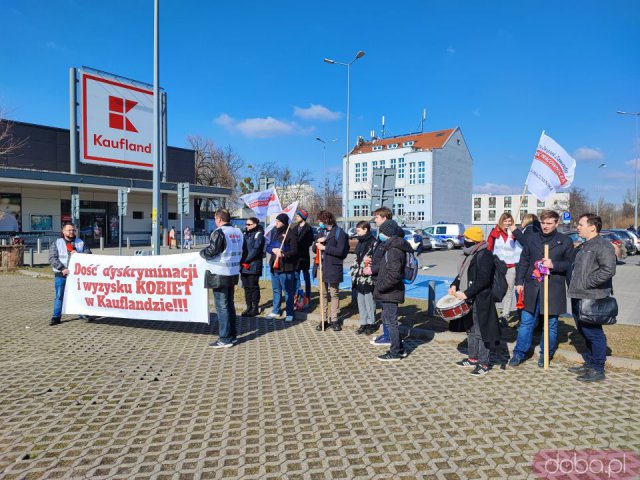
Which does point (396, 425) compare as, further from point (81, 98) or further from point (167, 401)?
point (81, 98)

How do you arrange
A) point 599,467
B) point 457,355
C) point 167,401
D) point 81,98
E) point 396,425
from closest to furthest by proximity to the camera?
point 599,467, point 396,425, point 167,401, point 457,355, point 81,98

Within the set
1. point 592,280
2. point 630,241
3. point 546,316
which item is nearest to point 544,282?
point 546,316

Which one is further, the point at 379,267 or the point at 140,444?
the point at 379,267

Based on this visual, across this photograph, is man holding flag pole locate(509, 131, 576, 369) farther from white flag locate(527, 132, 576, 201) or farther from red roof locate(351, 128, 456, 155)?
red roof locate(351, 128, 456, 155)

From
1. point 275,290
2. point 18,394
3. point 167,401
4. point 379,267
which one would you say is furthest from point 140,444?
point 275,290

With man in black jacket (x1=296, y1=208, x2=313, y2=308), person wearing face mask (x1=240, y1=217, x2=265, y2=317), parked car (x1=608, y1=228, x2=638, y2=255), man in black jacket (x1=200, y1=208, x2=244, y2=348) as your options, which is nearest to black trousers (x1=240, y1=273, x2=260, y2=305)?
person wearing face mask (x1=240, y1=217, x2=265, y2=317)

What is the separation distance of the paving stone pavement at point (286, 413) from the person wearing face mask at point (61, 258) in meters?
1.41

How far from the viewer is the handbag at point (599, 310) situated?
478cm

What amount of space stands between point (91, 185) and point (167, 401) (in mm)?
27388

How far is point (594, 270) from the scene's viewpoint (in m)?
4.80

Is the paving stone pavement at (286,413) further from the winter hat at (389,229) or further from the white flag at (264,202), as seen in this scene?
the white flag at (264,202)

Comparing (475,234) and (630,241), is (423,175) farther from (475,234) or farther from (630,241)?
(475,234)

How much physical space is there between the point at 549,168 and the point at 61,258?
812 centimetres

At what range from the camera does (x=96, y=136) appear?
19.7 metres
